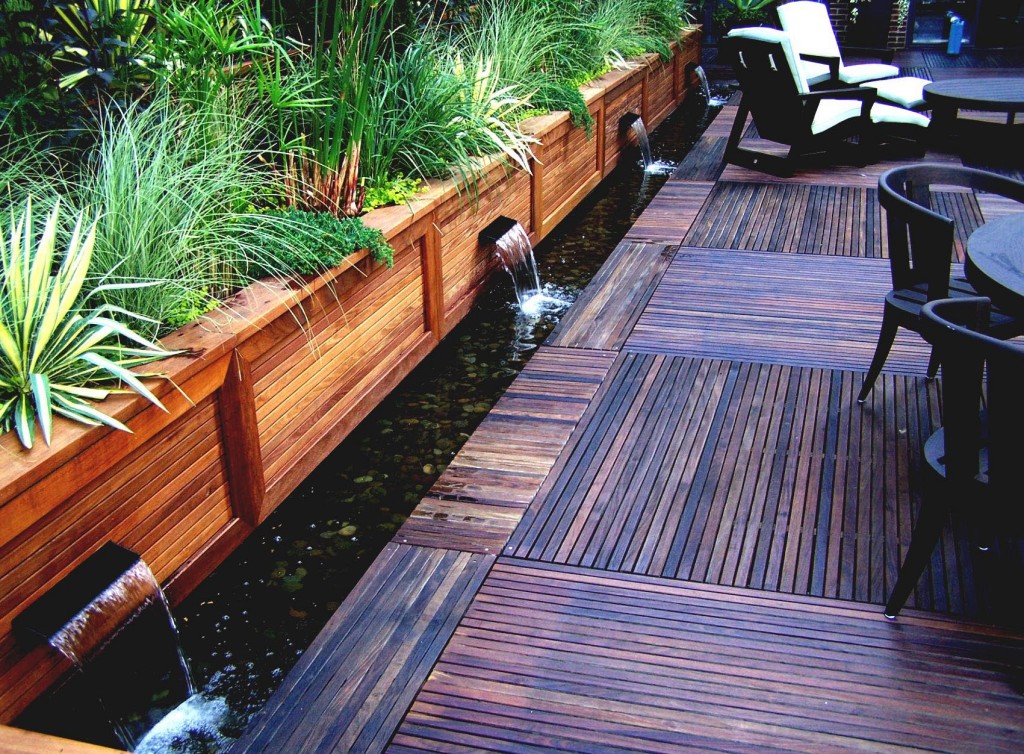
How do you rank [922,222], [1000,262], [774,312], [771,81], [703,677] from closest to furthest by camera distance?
[703,677]
[1000,262]
[922,222]
[774,312]
[771,81]

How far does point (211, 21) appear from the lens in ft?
13.4

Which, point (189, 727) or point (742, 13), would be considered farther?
point (742, 13)

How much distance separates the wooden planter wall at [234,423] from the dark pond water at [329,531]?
86 mm

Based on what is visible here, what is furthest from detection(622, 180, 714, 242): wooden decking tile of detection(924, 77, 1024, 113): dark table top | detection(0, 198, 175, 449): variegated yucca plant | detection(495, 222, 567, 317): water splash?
detection(0, 198, 175, 449): variegated yucca plant

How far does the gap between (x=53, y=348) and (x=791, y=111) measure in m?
5.71

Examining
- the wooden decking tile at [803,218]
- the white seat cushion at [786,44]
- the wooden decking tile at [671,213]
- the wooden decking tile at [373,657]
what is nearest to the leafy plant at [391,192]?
the wooden decking tile at [671,213]

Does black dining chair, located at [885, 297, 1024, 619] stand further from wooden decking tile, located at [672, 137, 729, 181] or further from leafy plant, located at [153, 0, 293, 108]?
wooden decking tile, located at [672, 137, 729, 181]

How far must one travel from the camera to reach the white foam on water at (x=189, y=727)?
2.55 metres

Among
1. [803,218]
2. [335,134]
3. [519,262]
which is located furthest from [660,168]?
[335,134]

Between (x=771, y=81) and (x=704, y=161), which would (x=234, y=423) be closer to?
(x=771, y=81)

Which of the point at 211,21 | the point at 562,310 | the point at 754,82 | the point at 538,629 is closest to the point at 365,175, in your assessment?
the point at 211,21

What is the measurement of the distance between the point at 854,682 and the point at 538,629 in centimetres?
84

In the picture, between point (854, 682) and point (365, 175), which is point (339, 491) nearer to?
point (365, 175)

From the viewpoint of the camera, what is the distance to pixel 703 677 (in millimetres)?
2541
